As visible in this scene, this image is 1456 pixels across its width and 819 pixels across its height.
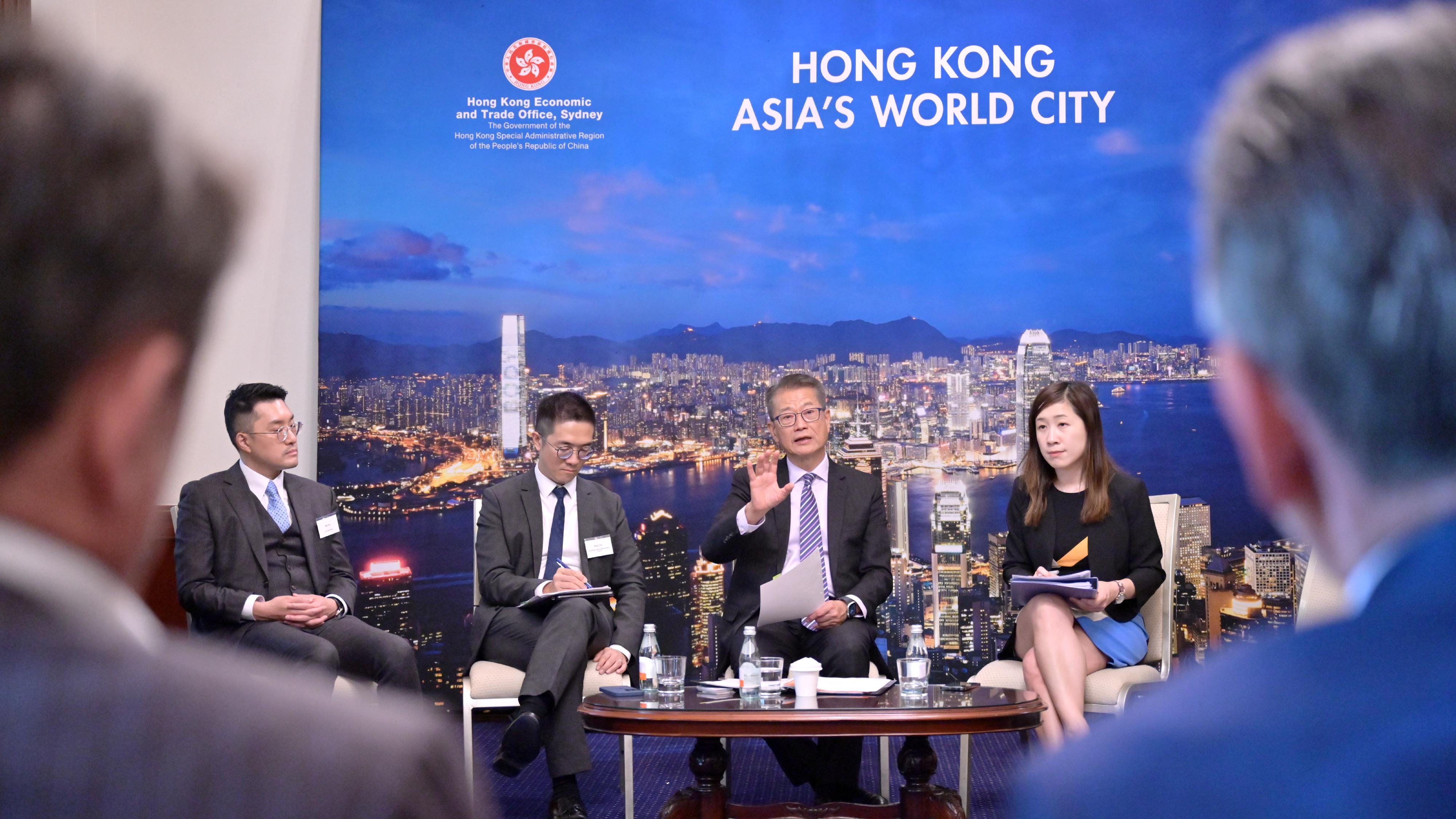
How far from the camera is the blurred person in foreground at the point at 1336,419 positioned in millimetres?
435

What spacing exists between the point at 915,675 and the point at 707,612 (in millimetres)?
2206

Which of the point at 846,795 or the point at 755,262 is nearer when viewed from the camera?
the point at 846,795

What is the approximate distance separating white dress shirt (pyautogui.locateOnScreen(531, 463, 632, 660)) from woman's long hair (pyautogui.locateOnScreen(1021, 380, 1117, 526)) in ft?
5.43

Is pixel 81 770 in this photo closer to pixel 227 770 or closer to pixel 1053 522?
pixel 227 770

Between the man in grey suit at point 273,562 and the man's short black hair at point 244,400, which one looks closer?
the man in grey suit at point 273,562

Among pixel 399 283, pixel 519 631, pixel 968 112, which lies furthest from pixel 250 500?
pixel 968 112

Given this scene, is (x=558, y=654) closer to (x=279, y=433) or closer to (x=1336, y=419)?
(x=279, y=433)

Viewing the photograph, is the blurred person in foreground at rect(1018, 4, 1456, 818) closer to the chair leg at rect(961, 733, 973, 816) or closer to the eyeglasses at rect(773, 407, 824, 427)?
the chair leg at rect(961, 733, 973, 816)

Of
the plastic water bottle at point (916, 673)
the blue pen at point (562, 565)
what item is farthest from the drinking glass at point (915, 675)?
the blue pen at point (562, 565)

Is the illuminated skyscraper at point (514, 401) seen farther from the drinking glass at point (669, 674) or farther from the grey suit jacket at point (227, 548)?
the drinking glass at point (669, 674)

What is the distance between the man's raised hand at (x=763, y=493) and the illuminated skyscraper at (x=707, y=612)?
1.44 metres

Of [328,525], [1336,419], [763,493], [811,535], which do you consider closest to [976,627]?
[811,535]

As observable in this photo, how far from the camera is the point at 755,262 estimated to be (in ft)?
18.5

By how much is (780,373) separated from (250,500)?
2.55 metres
